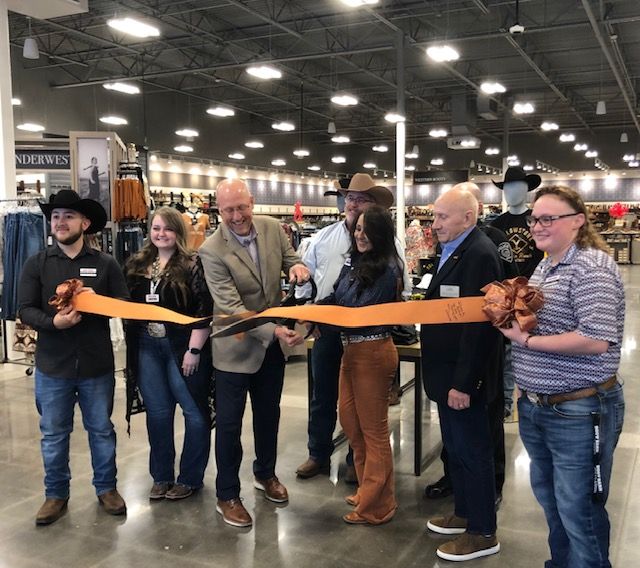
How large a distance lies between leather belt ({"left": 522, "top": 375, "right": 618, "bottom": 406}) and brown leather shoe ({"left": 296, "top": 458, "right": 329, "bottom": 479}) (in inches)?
79.5

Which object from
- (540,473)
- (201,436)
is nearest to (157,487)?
(201,436)

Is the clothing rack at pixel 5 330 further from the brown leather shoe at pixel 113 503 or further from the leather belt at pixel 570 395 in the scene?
the leather belt at pixel 570 395

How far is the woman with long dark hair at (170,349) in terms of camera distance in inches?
133

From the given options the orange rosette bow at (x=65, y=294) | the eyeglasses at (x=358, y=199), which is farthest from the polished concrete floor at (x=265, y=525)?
the eyeglasses at (x=358, y=199)

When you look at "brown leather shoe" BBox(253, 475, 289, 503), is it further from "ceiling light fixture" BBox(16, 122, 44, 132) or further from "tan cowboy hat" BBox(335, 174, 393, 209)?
"ceiling light fixture" BBox(16, 122, 44, 132)

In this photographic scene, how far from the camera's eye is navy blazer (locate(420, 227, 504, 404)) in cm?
265

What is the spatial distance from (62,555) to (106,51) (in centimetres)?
1420

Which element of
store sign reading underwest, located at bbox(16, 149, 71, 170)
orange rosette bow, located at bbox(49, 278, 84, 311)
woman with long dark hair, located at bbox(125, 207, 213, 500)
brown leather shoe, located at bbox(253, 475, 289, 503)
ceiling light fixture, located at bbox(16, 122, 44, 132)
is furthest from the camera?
ceiling light fixture, located at bbox(16, 122, 44, 132)

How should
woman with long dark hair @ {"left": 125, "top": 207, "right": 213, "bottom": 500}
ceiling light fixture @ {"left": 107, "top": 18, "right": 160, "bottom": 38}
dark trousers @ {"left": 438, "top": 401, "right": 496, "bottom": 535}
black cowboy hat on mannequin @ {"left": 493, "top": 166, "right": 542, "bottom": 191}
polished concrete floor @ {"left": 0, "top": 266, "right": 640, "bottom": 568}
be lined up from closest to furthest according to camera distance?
dark trousers @ {"left": 438, "top": 401, "right": 496, "bottom": 535}
polished concrete floor @ {"left": 0, "top": 266, "right": 640, "bottom": 568}
woman with long dark hair @ {"left": 125, "top": 207, "right": 213, "bottom": 500}
black cowboy hat on mannequin @ {"left": 493, "top": 166, "right": 542, "bottom": 191}
ceiling light fixture @ {"left": 107, "top": 18, "right": 160, "bottom": 38}

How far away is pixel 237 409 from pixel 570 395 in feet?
5.61

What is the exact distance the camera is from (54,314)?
10.6 ft

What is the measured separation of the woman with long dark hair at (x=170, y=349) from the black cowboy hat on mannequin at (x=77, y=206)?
276 millimetres

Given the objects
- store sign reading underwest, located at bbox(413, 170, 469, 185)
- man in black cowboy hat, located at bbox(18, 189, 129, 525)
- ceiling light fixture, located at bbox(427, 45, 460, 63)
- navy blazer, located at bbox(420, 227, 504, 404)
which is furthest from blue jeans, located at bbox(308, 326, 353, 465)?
store sign reading underwest, located at bbox(413, 170, 469, 185)

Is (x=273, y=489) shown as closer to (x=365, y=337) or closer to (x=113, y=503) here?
(x=113, y=503)
